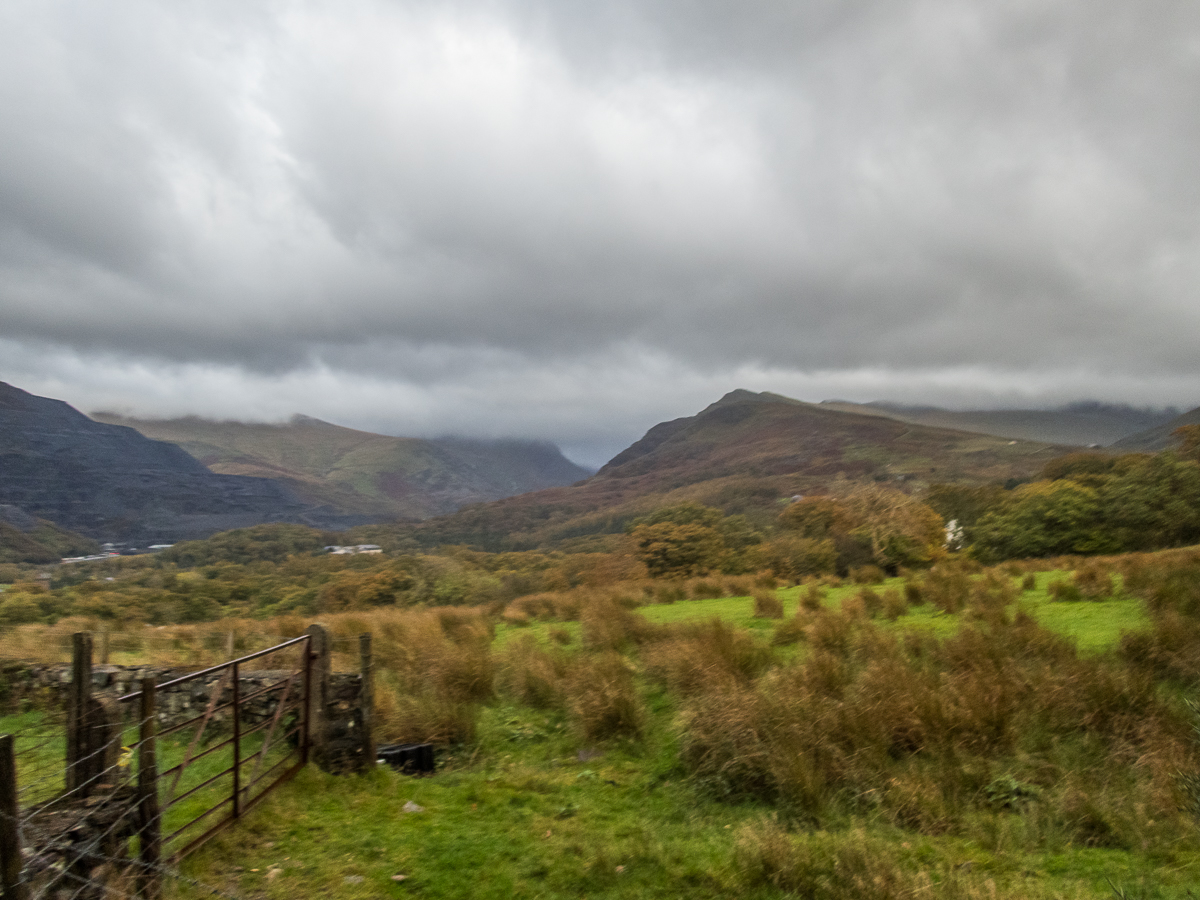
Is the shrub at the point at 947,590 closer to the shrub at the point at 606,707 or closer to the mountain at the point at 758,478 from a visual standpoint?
the shrub at the point at 606,707

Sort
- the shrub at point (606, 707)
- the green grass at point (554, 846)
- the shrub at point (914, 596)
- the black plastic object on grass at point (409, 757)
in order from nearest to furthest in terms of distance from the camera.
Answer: the green grass at point (554, 846) → the black plastic object on grass at point (409, 757) → the shrub at point (606, 707) → the shrub at point (914, 596)

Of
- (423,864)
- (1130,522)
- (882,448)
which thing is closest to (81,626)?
(423,864)

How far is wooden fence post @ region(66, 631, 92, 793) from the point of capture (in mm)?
3891

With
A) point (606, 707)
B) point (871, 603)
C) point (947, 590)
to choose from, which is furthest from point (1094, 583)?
point (606, 707)

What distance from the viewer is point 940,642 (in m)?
8.05

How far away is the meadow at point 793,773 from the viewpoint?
13.6ft

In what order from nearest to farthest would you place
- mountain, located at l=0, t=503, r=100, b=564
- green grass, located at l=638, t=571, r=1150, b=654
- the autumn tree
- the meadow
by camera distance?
the meadow
green grass, located at l=638, t=571, r=1150, b=654
the autumn tree
mountain, located at l=0, t=503, r=100, b=564

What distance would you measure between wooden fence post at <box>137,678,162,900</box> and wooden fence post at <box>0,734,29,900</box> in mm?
1174

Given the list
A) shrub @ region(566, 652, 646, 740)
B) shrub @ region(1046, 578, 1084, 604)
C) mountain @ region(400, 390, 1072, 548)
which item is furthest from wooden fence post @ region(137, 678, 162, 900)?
mountain @ region(400, 390, 1072, 548)

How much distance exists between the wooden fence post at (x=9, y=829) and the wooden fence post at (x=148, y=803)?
3.85 ft

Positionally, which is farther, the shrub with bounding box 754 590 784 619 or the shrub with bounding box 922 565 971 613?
the shrub with bounding box 754 590 784 619

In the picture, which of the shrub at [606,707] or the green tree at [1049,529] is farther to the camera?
the green tree at [1049,529]

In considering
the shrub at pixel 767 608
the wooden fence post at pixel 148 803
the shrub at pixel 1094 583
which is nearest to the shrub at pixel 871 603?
the shrub at pixel 767 608

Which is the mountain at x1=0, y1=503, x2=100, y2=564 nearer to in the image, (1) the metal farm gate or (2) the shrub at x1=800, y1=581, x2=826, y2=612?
(1) the metal farm gate
